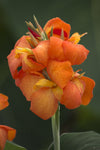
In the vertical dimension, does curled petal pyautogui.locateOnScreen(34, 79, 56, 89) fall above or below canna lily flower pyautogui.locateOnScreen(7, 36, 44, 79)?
below

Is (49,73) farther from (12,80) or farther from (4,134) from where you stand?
(12,80)

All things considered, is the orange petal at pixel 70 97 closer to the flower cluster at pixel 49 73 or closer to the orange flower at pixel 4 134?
the flower cluster at pixel 49 73

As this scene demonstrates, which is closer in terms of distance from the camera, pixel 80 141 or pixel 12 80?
pixel 80 141

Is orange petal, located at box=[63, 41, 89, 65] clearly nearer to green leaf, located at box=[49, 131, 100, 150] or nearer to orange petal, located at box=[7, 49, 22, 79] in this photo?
orange petal, located at box=[7, 49, 22, 79]

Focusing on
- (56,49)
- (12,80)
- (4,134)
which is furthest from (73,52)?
(12,80)

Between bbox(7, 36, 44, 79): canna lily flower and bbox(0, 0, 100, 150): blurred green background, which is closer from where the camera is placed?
bbox(7, 36, 44, 79): canna lily flower

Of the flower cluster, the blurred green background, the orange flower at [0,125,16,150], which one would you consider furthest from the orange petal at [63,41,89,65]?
the blurred green background
